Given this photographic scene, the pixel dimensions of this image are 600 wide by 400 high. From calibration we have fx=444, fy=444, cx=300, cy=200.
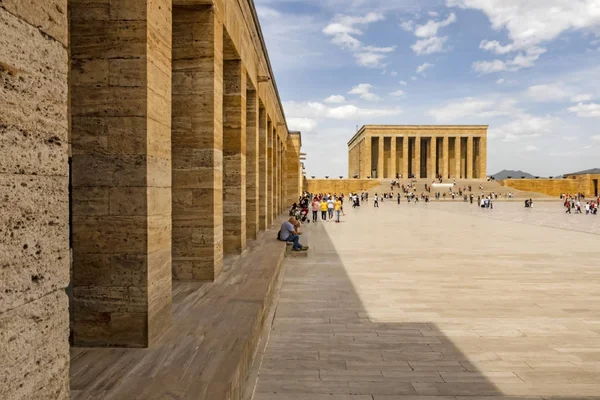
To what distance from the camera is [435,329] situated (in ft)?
20.2

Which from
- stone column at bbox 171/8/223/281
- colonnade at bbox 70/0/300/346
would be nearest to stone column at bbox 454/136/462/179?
stone column at bbox 171/8/223/281

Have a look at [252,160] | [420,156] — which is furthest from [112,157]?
[420,156]

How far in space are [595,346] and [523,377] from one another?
5.40 ft

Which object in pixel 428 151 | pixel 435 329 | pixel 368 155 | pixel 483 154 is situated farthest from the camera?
pixel 428 151

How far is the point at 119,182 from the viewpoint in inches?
168

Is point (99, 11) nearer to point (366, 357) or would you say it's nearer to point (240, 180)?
point (366, 357)

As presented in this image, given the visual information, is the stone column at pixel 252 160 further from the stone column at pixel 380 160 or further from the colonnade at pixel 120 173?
the stone column at pixel 380 160

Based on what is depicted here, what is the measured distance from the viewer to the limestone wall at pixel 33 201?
203 centimetres

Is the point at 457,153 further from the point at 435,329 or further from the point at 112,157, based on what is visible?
the point at 112,157

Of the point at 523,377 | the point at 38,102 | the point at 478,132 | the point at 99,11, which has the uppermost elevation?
the point at 478,132

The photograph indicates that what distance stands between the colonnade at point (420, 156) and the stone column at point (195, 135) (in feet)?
259

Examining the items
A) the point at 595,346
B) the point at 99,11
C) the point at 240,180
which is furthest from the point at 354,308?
the point at 99,11

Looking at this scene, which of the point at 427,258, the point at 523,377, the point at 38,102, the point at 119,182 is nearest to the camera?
the point at 38,102

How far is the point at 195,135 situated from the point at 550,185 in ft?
285
